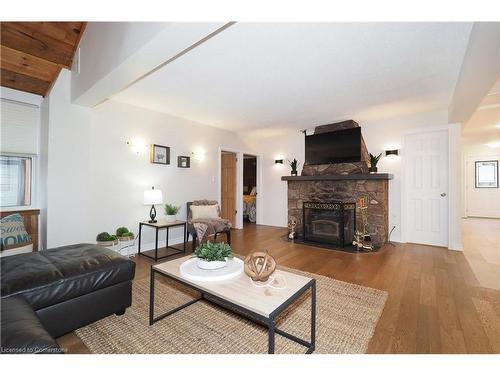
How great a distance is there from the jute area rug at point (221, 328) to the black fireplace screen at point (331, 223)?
6.81 feet

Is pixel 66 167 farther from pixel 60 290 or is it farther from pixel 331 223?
pixel 331 223

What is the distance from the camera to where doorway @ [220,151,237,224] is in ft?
19.9

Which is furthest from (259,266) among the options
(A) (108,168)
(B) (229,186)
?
(B) (229,186)

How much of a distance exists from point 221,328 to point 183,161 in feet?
11.1

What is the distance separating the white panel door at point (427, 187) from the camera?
164 inches

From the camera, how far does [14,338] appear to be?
993 millimetres

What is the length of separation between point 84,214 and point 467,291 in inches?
183

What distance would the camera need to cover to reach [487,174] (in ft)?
25.1

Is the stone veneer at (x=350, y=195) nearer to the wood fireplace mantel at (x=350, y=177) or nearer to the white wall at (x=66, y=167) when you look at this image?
the wood fireplace mantel at (x=350, y=177)

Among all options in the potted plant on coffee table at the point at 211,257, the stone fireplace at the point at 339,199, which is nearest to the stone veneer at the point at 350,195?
the stone fireplace at the point at 339,199

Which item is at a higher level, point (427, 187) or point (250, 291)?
point (427, 187)

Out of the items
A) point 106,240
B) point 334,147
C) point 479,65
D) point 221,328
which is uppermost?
point 479,65
